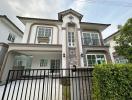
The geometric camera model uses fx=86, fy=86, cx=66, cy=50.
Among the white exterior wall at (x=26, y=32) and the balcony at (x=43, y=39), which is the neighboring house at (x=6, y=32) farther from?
the balcony at (x=43, y=39)

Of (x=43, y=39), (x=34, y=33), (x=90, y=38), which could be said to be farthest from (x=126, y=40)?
(x=34, y=33)

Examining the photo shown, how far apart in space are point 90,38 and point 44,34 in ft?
22.8

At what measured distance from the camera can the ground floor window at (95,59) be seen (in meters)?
11.0

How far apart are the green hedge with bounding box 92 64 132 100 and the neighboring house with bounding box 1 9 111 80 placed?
6095mm

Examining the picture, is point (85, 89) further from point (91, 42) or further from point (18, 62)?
point (18, 62)

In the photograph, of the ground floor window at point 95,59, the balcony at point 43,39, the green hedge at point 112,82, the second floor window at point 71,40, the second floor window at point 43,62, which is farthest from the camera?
the second floor window at point 43,62

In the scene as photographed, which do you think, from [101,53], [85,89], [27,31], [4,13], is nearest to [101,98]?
[85,89]

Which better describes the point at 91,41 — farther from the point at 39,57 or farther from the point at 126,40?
the point at 39,57

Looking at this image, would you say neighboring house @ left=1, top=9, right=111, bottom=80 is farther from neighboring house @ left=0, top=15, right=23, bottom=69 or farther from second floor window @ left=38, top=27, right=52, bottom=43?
neighboring house @ left=0, top=15, right=23, bottom=69

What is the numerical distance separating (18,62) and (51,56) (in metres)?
4.75

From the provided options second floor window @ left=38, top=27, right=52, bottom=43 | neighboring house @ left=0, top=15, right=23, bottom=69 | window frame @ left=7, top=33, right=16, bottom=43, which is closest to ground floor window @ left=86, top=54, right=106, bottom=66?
second floor window @ left=38, top=27, right=52, bottom=43

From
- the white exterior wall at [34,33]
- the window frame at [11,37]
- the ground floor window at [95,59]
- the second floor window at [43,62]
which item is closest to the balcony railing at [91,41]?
the ground floor window at [95,59]

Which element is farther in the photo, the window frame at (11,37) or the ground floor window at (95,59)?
the window frame at (11,37)

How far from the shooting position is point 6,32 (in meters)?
13.4
